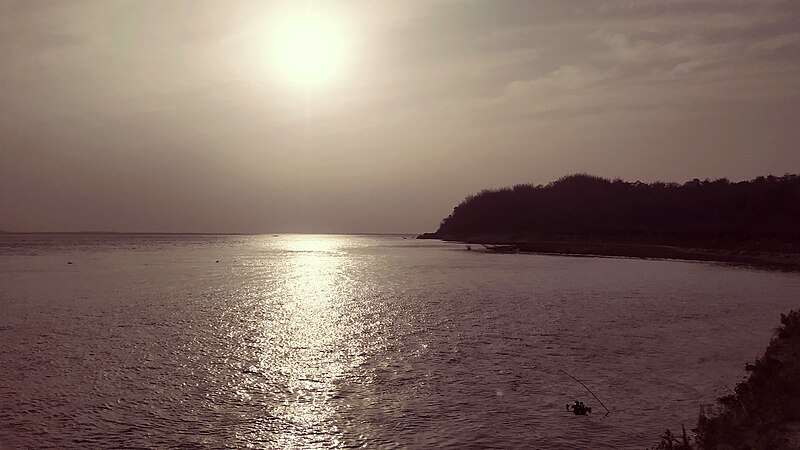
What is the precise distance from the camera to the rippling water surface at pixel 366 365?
1147cm

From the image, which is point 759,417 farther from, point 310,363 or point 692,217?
point 692,217

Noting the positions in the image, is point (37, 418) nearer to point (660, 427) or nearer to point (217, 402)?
point (217, 402)

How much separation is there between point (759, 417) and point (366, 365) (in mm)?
10732

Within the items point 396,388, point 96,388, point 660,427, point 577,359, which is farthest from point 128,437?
point 577,359

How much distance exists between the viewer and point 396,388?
48.2 ft

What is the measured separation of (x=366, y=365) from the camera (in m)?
17.4

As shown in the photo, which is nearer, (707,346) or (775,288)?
(707,346)

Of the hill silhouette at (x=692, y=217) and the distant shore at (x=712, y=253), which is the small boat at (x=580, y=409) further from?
the hill silhouette at (x=692, y=217)

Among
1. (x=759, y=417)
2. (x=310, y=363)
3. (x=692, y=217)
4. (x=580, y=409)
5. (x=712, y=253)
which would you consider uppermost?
(x=692, y=217)

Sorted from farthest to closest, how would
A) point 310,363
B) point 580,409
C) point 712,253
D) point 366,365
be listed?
point 712,253 → point 310,363 → point 366,365 → point 580,409

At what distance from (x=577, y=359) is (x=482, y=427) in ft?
26.1

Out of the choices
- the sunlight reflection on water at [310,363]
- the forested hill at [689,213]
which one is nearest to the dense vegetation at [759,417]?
the sunlight reflection on water at [310,363]

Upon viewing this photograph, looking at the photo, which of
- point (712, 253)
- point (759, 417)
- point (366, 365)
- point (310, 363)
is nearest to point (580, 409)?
point (759, 417)

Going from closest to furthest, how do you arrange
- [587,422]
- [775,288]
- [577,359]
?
[587,422] < [577,359] < [775,288]
